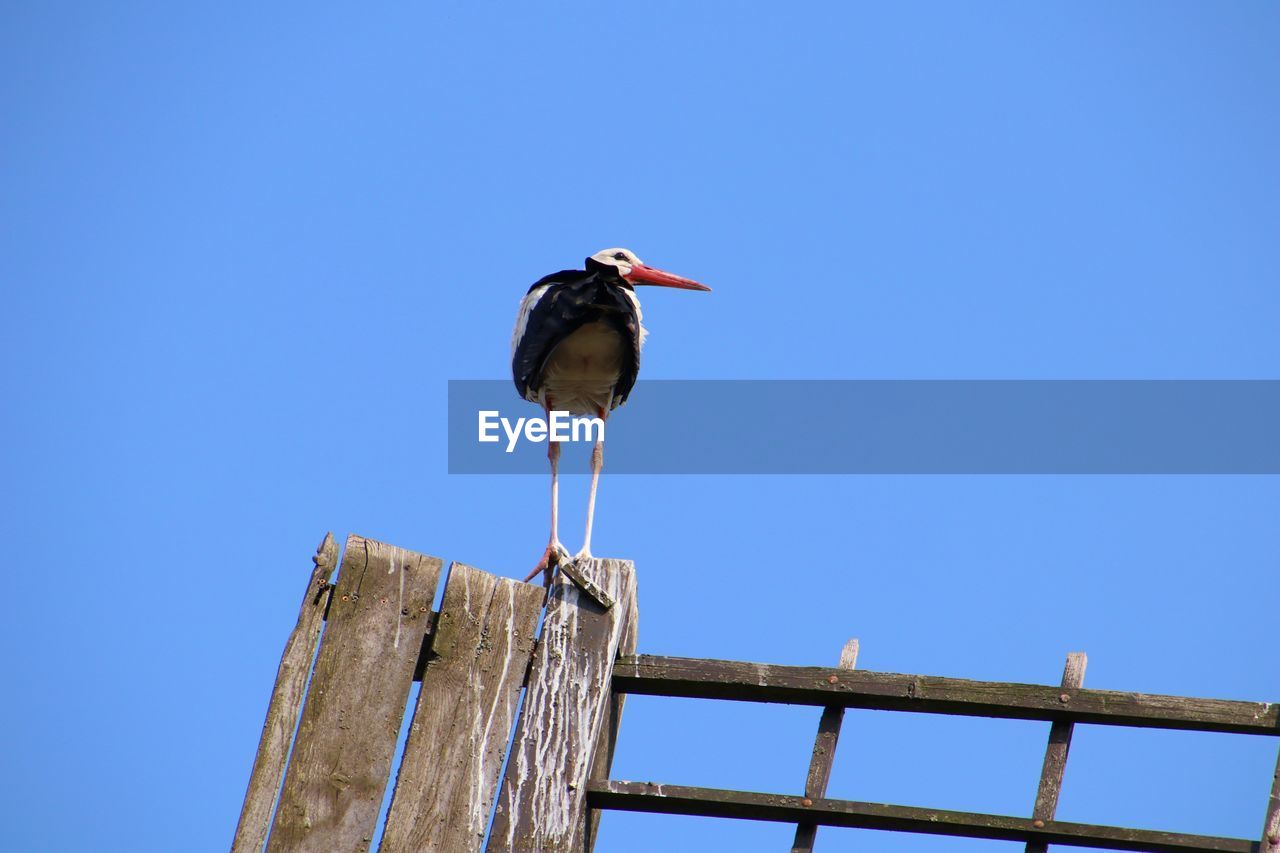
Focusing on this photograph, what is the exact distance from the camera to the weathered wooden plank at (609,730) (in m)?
5.64

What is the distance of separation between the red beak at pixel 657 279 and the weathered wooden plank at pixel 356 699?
5006 millimetres

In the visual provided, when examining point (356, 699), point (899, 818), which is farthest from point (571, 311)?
point (899, 818)

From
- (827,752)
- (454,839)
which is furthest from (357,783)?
(827,752)

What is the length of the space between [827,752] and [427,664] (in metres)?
1.54

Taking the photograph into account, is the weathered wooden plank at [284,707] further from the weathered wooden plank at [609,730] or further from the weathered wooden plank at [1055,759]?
the weathered wooden plank at [1055,759]

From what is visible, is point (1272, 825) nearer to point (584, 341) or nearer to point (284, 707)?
point (284, 707)

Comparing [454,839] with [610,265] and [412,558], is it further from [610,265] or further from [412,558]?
[610,265]

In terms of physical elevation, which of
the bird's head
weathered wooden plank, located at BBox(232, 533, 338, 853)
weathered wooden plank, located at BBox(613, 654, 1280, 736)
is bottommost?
weathered wooden plank, located at BBox(232, 533, 338, 853)

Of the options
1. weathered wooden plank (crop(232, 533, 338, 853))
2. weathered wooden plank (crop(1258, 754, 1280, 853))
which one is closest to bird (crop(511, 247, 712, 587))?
weathered wooden plank (crop(232, 533, 338, 853))

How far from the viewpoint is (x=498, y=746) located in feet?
18.2

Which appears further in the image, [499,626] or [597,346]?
[597,346]

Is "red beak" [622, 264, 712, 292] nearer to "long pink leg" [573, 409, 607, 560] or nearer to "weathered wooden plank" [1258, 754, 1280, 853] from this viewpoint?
"long pink leg" [573, 409, 607, 560]

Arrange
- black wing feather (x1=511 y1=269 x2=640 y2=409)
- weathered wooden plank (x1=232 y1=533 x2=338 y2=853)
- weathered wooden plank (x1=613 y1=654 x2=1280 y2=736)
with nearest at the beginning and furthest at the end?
weathered wooden plank (x1=232 y1=533 x2=338 y2=853)
weathered wooden plank (x1=613 y1=654 x2=1280 y2=736)
black wing feather (x1=511 y1=269 x2=640 y2=409)

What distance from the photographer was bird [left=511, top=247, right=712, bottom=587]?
8.99 metres
